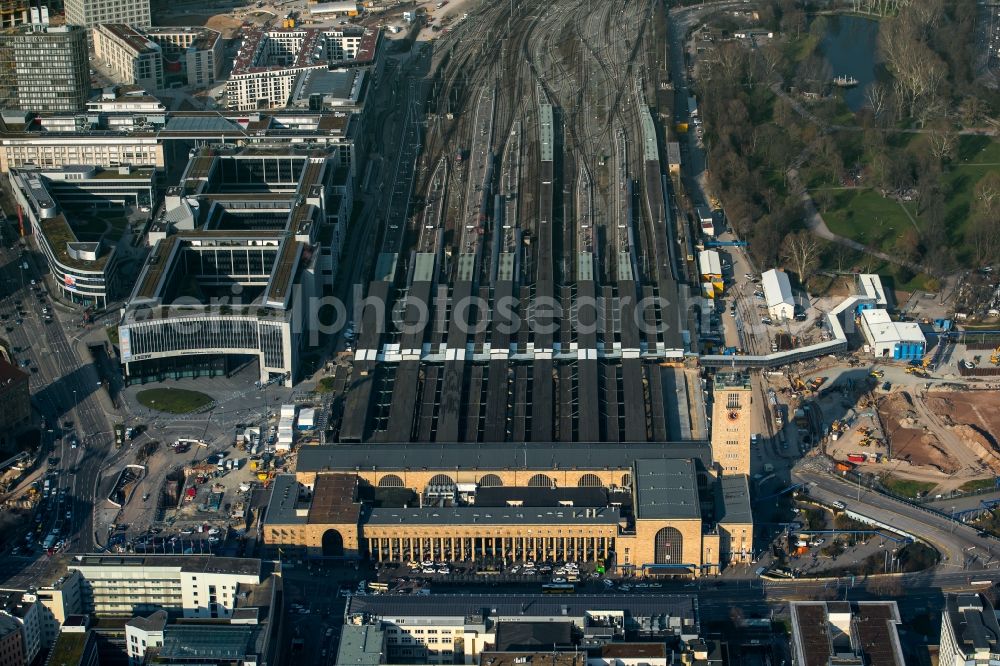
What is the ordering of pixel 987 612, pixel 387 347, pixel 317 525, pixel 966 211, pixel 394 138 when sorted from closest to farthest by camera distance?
pixel 987 612, pixel 317 525, pixel 387 347, pixel 966 211, pixel 394 138

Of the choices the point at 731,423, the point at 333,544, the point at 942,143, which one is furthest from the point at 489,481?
the point at 942,143

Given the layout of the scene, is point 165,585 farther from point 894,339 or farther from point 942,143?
point 942,143

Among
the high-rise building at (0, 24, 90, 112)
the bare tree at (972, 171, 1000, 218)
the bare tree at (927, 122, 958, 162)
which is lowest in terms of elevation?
the bare tree at (972, 171, 1000, 218)

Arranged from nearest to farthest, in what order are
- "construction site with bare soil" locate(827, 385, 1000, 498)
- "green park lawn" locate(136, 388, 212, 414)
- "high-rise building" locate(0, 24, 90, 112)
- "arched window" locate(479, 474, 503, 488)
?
"arched window" locate(479, 474, 503, 488), "construction site with bare soil" locate(827, 385, 1000, 498), "green park lawn" locate(136, 388, 212, 414), "high-rise building" locate(0, 24, 90, 112)

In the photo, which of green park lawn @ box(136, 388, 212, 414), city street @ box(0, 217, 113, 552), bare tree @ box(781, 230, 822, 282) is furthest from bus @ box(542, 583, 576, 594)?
bare tree @ box(781, 230, 822, 282)

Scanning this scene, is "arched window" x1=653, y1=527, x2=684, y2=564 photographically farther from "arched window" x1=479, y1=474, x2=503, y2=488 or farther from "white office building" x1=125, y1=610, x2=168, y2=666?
"white office building" x1=125, y1=610, x2=168, y2=666

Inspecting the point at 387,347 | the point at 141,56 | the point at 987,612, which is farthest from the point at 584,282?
the point at 141,56

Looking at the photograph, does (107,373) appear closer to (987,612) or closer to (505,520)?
(505,520)

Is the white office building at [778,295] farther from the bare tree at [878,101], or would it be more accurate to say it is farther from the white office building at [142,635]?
the white office building at [142,635]
